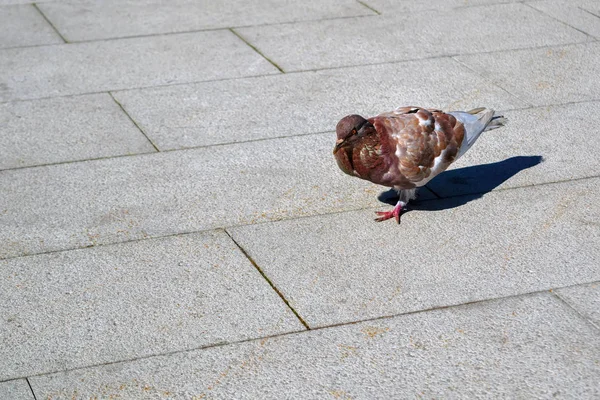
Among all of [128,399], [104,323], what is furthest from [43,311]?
[128,399]

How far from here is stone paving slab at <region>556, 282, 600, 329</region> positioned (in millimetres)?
4891

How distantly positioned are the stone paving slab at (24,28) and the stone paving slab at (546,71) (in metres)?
4.26

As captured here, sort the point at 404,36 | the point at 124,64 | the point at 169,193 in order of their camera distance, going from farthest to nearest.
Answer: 1. the point at 404,36
2. the point at 124,64
3. the point at 169,193

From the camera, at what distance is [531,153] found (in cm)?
688

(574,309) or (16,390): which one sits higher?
(574,309)

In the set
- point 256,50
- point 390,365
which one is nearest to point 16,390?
point 390,365

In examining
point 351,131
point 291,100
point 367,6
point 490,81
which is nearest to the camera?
point 351,131

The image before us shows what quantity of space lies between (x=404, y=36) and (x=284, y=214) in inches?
153

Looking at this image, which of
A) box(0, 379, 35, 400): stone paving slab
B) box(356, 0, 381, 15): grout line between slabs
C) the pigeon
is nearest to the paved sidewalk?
box(0, 379, 35, 400): stone paving slab

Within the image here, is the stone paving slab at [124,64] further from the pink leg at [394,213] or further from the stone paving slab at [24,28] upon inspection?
the pink leg at [394,213]

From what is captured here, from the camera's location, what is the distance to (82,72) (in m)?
8.42

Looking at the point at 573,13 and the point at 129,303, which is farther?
the point at 573,13

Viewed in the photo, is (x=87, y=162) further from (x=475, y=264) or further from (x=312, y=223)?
(x=475, y=264)

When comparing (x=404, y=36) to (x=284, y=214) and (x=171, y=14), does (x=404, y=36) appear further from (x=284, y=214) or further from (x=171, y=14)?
(x=284, y=214)
